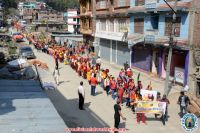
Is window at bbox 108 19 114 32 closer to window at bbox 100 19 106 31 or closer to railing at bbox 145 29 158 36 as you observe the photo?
window at bbox 100 19 106 31

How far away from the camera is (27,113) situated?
1201cm

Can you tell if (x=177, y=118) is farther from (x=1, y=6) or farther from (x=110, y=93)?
(x=1, y=6)

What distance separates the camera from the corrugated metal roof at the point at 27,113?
10398 millimetres

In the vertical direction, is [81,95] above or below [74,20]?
below

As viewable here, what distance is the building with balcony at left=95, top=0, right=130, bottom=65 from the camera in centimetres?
3891

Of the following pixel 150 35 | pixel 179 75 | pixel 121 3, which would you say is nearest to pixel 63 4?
pixel 121 3

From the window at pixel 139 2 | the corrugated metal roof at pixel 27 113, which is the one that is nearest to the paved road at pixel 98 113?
the corrugated metal roof at pixel 27 113

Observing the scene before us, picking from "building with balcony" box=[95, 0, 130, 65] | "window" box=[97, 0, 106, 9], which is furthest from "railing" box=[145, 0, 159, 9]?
"window" box=[97, 0, 106, 9]

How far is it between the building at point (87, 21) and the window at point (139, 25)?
56.9 feet

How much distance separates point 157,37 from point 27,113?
2019 centimetres

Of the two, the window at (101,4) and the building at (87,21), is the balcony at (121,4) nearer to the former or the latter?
the window at (101,4)

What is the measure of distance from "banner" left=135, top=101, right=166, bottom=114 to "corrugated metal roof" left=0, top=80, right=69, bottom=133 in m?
5.17

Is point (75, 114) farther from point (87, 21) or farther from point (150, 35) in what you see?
point (87, 21)

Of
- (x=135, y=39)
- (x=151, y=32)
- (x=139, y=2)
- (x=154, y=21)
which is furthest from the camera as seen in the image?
(x=139, y=2)
